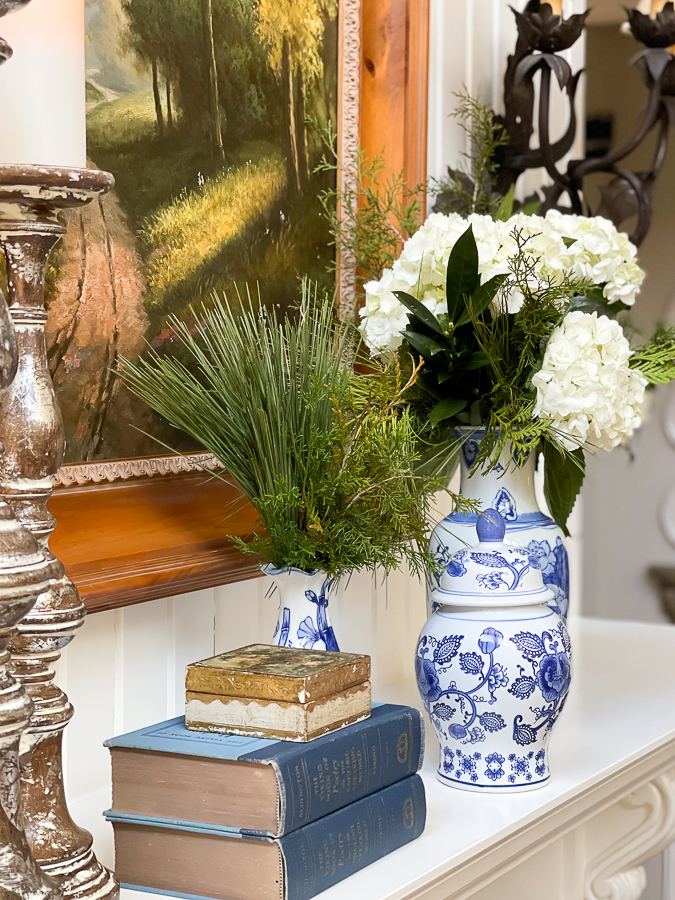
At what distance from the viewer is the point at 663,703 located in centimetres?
109

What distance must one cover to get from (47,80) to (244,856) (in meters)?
0.42

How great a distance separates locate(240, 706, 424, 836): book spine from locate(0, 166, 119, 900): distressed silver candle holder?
4.3 inches

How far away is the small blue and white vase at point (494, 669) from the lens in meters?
0.82

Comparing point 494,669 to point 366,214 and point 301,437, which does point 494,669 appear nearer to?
point 301,437

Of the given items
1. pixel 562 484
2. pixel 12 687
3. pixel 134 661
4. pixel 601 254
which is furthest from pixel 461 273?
pixel 12 687

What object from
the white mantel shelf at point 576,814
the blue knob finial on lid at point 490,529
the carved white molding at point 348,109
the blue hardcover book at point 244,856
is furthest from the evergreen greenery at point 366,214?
the blue hardcover book at point 244,856

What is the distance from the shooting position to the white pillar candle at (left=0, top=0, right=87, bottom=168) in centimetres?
51

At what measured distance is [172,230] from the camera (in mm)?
843

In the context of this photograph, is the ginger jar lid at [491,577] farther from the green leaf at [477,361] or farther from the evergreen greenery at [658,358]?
the evergreen greenery at [658,358]

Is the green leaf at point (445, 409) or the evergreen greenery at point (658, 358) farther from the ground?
the evergreen greenery at point (658, 358)

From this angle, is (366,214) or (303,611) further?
(366,214)

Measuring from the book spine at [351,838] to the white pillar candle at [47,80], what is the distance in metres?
0.38

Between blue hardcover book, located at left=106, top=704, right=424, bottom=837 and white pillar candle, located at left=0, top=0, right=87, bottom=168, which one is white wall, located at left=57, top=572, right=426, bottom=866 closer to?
blue hardcover book, located at left=106, top=704, right=424, bottom=837

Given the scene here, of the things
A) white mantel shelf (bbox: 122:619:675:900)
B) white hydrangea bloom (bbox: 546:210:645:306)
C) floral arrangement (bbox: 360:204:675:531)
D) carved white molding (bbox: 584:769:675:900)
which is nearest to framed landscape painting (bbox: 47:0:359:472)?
floral arrangement (bbox: 360:204:675:531)
